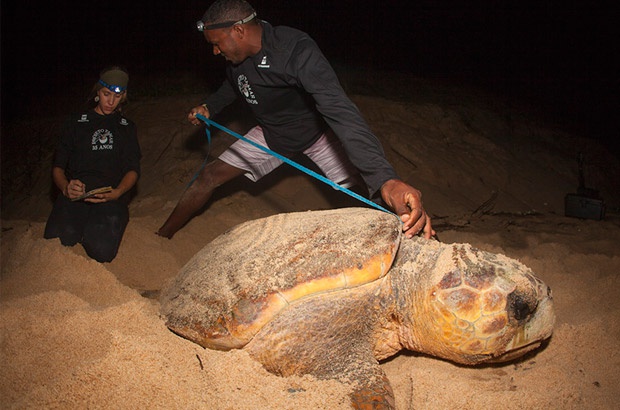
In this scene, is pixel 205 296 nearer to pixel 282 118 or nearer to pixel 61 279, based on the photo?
pixel 61 279

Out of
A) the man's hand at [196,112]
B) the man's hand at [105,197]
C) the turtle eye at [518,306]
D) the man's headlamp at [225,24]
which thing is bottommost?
Result: the man's hand at [105,197]

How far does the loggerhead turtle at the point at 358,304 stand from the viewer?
1.31 m

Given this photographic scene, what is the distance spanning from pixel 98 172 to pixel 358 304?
196cm

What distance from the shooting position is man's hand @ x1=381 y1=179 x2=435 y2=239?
1472 mm

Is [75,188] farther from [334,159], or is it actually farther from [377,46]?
[377,46]

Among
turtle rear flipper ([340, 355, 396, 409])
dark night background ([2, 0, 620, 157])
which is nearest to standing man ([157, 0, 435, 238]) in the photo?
turtle rear flipper ([340, 355, 396, 409])

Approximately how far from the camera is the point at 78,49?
318 inches

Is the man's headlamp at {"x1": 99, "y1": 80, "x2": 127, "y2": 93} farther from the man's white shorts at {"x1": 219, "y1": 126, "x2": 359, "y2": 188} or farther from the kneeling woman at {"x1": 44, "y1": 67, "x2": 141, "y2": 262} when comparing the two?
the man's white shorts at {"x1": 219, "y1": 126, "x2": 359, "y2": 188}

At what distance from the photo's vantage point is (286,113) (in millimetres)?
2201

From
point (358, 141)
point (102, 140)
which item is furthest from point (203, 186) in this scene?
point (358, 141)

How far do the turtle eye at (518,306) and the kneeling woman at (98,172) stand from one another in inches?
83.3

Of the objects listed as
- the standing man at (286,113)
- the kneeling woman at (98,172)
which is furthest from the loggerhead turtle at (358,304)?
the kneeling woman at (98,172)

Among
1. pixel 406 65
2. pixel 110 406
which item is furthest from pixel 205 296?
pixel 406 65

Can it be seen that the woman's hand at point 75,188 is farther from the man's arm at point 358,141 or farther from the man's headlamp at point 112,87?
the man's arm at point 358,141
